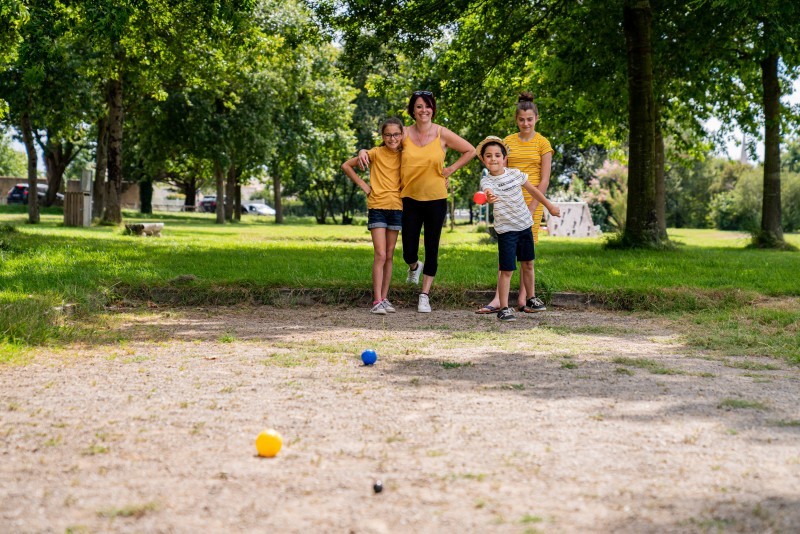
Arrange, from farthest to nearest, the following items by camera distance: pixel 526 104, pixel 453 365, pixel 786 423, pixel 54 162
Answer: pixel 54 162, pixel 526 104, pixel 453 365, pixel 786 423

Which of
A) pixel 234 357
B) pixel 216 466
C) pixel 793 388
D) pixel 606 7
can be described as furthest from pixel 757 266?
pixel 216 466

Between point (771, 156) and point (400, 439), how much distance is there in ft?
66.1

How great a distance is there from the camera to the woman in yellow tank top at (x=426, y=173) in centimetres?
877

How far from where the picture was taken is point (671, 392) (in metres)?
4.98

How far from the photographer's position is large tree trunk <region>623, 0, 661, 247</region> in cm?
1612

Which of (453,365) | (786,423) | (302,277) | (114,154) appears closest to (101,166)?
(114,154)

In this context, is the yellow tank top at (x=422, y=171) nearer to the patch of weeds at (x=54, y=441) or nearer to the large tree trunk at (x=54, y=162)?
the patch of weeds at (x=54, y=441)

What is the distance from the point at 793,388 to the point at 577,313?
3978 mm

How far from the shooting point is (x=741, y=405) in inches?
183

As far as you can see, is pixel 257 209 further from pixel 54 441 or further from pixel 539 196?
pixel 54 441

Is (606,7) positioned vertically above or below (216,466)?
above

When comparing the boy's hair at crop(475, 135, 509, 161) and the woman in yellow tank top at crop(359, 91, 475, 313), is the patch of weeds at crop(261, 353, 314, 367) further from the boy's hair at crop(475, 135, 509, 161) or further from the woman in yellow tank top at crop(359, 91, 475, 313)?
the boy's hair at crop(475, 135, 509, 161)

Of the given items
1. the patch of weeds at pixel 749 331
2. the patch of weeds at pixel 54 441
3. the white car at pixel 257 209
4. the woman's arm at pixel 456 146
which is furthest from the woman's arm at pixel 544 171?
the white car at pixel 257 209

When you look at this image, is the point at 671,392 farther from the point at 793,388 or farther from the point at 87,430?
the point at 87,430
